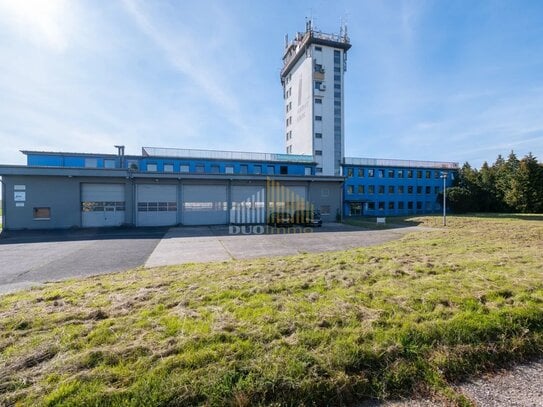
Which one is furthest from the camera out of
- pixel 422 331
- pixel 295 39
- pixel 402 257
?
pixel 295 39

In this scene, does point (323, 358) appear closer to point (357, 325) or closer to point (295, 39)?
point (357, 325)

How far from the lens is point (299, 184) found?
28000mm

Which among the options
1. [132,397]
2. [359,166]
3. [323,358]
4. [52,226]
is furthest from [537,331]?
[359,166]

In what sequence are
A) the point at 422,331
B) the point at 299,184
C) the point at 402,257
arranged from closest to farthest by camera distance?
the point at 422,331 → the point at 402,257 → the point at 299,184

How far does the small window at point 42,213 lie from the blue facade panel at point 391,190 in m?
37.2

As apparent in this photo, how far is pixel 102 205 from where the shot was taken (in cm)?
2292

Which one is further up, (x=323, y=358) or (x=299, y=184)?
(x=299, y=184)

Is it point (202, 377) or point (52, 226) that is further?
point (52, 226)

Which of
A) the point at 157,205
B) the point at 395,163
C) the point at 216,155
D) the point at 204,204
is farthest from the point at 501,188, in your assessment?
the point at 157,205

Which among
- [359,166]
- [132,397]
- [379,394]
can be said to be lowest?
[379,394]

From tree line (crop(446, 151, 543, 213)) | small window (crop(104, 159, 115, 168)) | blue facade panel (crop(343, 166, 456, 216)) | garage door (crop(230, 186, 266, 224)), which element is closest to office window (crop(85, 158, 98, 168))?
small window (crop(104, 159, 115, 168))

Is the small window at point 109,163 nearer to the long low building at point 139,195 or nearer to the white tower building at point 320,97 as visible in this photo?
the long low building at point 139,195

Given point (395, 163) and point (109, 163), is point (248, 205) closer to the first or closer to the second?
point (109, 163)

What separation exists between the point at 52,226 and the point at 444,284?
2772cm
